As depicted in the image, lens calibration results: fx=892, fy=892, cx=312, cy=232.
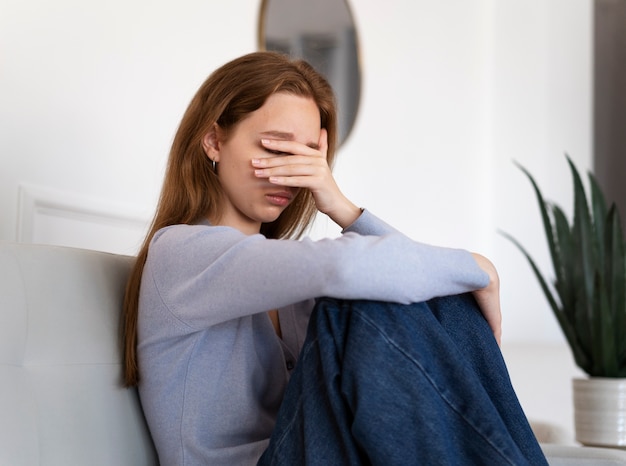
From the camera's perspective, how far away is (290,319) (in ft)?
4.74

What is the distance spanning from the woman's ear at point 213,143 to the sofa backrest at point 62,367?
10.3 inches

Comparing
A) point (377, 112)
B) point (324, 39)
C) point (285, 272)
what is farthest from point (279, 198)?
point (377, 112)

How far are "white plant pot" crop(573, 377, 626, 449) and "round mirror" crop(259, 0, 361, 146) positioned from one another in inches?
38.6

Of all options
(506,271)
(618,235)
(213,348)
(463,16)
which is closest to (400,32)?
(463,16)

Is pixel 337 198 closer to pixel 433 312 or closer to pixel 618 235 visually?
pixel 433 312

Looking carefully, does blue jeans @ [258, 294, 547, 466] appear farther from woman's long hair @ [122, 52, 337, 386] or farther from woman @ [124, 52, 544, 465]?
woman's long hair @ [122, 52, 337, 386]

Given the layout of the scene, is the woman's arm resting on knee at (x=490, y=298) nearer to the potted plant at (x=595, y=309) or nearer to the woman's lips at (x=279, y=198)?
the woman's lips at (x=279, y=198)

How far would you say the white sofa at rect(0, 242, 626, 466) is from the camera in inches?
41.5

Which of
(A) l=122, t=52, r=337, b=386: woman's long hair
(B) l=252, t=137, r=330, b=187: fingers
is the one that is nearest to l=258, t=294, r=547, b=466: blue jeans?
(B) l=252, t=137, r=330, b=187: fingers

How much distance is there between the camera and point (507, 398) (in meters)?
1.16

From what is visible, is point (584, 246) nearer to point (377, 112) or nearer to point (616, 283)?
point (616, 283)

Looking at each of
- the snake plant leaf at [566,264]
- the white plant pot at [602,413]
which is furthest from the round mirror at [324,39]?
the white plant pot at [602,413]

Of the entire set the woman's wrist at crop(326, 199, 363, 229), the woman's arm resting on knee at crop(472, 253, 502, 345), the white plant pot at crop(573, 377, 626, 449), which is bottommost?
the white plant pot at crop(573, 377, 626, 449)

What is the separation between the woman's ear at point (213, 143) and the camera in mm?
1436
